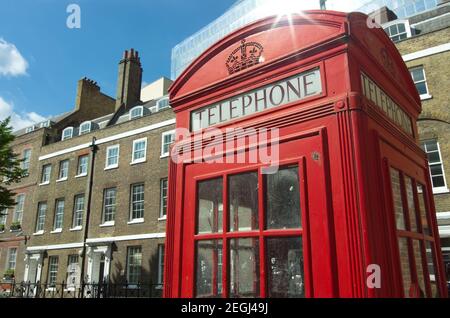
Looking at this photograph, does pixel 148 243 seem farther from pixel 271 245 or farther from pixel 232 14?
pixel 232 14

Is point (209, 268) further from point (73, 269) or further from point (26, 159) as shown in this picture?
point (26, 159)

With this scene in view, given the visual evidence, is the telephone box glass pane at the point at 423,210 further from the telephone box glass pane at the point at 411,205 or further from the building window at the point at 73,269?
the building window at the point at 73,269

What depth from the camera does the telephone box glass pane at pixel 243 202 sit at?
2627 millimetres

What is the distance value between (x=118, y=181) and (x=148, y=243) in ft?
14.9

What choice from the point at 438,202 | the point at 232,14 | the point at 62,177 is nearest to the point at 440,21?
the point at 438,202

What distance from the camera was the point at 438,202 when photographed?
44.9ft

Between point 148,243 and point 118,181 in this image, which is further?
point 118,181

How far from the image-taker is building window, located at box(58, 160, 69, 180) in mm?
25422

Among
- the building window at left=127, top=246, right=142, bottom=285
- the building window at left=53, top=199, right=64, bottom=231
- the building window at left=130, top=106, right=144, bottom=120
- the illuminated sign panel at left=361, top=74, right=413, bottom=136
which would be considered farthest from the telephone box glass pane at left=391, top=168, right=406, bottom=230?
the building window at left=53, top=199, right=64, bottom=231

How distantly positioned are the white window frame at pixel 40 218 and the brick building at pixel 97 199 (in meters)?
0.07

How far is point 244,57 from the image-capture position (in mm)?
3057

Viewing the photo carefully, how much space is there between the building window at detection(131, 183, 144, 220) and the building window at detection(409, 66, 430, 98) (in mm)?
14218

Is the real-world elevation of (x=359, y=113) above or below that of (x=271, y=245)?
above

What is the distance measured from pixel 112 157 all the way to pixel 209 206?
21.5 meters
